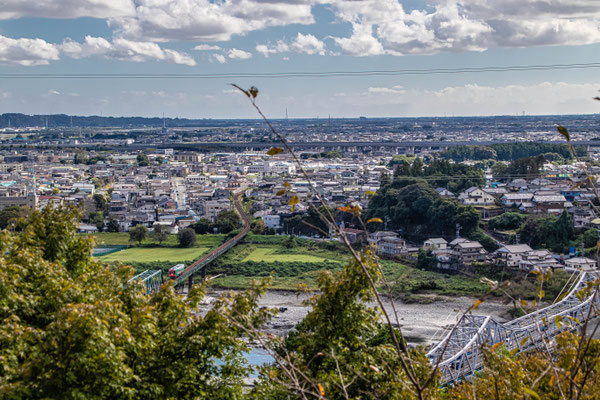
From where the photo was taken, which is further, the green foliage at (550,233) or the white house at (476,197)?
the white house at (476,197)

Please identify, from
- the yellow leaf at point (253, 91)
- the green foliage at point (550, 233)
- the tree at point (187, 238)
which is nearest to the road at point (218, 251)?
the tree at point (187, 238)

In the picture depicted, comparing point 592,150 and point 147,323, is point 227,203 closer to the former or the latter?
point 147,323

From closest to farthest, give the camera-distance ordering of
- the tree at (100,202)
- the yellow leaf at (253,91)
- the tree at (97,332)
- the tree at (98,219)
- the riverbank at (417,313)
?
the yellow leaf at (253,91)
the tree at (97,332)
the riverbank at (417,313)
the tree at (98,219)
the tree at (100,202)

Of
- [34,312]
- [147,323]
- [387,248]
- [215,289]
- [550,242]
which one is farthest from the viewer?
[387,248]

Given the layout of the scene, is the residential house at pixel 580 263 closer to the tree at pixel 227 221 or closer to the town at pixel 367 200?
the town at pixel 367 200

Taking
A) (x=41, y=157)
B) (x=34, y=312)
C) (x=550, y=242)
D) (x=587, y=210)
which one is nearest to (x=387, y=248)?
(x=550, y=242)

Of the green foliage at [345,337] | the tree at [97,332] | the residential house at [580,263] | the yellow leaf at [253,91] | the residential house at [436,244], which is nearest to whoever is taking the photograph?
the yellow leaf at [253,91]

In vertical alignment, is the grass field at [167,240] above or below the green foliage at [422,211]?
below
